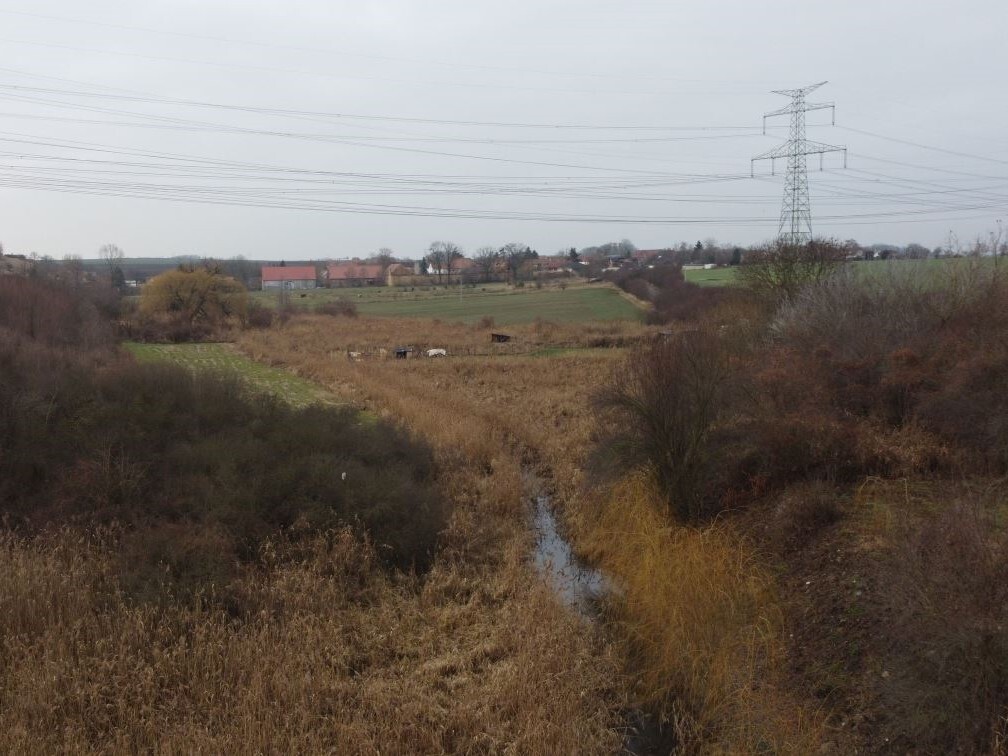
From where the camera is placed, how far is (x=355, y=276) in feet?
400

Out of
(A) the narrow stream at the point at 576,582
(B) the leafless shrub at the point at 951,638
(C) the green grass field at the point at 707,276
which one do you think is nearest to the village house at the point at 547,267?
(C) the green grass field at the point at 707,276

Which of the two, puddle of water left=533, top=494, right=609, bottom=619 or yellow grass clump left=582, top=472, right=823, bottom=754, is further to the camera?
puddle of water left=533, top=494, right=609, bottom=619

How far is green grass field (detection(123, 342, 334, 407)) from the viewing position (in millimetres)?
24797

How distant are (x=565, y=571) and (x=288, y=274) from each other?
113201mm

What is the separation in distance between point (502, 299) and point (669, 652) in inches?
2772

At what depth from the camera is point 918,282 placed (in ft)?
61.8

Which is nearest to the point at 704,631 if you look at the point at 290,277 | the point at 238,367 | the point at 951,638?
the point at 951,638

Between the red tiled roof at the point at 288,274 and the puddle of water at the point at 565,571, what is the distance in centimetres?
10473

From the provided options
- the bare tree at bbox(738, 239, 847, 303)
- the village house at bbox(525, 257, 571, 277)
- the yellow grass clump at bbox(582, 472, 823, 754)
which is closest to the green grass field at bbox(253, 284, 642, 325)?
the village house at bbox(525, 257, 571, 277)

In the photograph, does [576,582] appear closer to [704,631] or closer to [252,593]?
[704,631]

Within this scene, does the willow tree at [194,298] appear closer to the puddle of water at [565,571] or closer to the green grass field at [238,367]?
the green grass field at [238,367]

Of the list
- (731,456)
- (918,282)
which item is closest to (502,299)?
(918,282)

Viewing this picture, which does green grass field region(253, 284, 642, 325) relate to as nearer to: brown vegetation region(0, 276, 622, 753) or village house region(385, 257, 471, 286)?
village house region(385, 257, 471, 286)

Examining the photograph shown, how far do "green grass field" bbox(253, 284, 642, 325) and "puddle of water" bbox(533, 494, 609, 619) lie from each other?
42404mm
